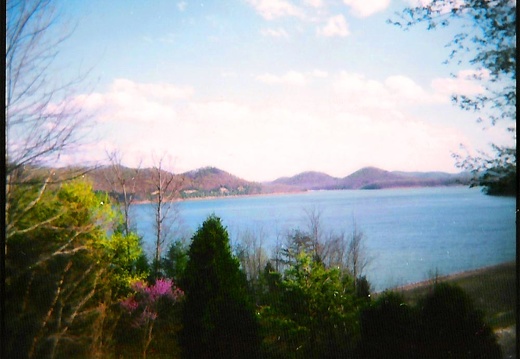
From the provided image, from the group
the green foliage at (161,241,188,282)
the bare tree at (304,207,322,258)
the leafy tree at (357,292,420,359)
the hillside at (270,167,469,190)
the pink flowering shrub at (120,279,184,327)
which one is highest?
the hillside at (270,167,469,190)

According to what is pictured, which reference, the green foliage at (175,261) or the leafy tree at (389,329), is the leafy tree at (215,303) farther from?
the leafy tree at (389,329)

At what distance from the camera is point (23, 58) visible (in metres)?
2.33

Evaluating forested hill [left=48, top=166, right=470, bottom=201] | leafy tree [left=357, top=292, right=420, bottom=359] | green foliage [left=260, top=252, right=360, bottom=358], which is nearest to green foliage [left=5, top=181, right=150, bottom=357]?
forested hill [left=48, top=166, right=470, bottom=201]

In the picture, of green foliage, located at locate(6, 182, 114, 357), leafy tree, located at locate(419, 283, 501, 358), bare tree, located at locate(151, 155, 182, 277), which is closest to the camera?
leafy tree, located at locate(419, 283, 501, 358)

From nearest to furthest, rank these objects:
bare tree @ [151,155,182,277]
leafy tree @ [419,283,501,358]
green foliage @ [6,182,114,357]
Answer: leafy tree @ [419,283,501,358]
green foliage @ [6,182,114,357]
bare tree @ [151,155,182,277]

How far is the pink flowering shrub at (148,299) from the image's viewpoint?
228cm

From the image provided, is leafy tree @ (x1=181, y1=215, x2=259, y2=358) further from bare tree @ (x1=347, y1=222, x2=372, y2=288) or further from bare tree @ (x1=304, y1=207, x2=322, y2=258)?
bare tree @ (x1=347, y1=222, x2=372, y2=288)

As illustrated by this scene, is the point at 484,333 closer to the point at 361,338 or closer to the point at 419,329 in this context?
the point at 419,329

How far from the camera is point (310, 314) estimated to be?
2375 millimetres

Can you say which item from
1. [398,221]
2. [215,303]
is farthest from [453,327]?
[215,303]

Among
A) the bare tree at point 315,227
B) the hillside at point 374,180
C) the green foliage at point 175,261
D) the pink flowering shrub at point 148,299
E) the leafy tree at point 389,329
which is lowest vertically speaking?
the leafy tree at point 389,329

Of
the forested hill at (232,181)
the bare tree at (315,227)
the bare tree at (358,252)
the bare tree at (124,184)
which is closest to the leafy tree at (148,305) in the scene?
the bare tree at (124,184)

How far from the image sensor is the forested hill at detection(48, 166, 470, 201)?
2322mm

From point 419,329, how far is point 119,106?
1.97 m
